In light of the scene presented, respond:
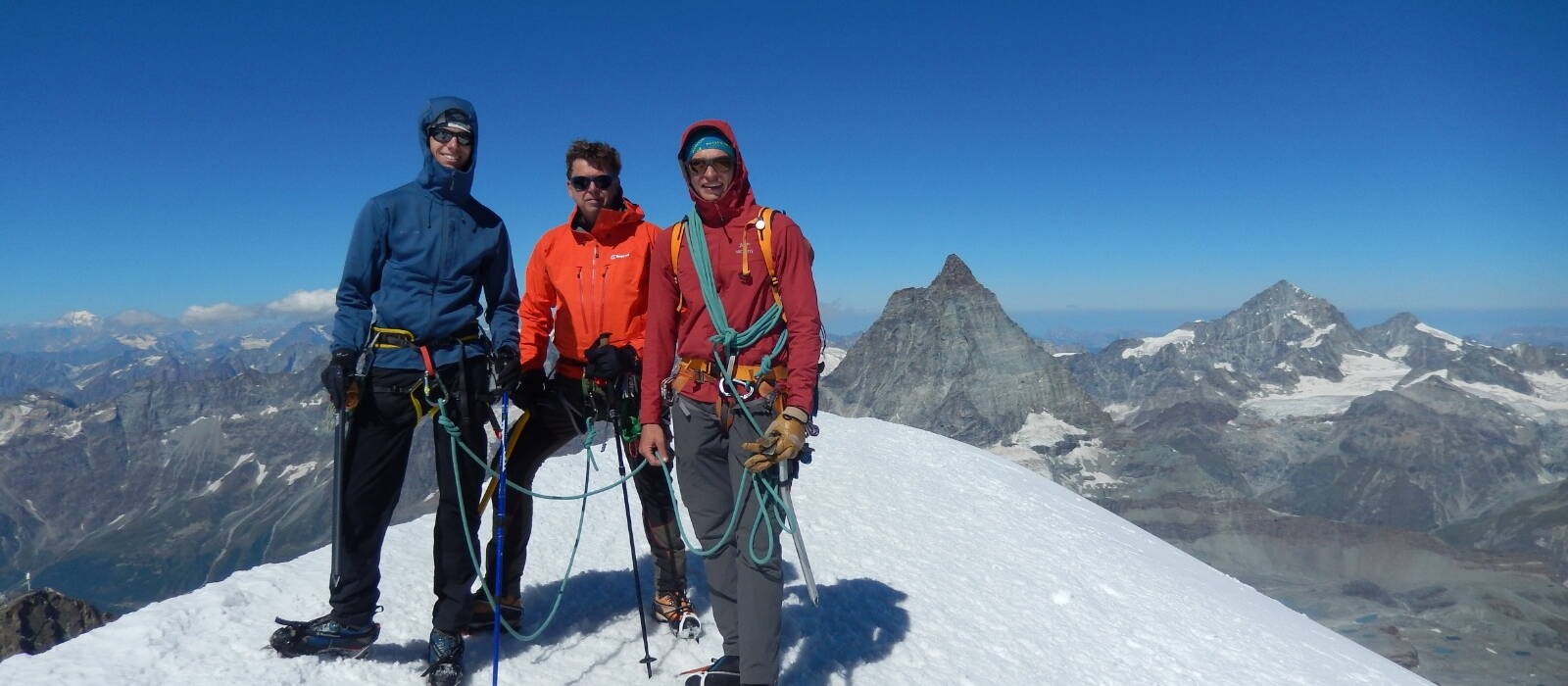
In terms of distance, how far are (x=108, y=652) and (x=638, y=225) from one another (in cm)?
471

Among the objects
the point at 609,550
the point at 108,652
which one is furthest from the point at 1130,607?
the point at 108,652

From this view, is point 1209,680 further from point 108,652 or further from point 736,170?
point 108,652

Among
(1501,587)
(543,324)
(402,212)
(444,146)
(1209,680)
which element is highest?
(444,146)

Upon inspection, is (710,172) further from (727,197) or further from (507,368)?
(507,368)

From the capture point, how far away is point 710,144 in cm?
502

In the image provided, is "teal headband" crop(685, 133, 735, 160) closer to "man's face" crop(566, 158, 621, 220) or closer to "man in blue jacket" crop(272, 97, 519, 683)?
"man's face" crop(566, 158, 621, 220)

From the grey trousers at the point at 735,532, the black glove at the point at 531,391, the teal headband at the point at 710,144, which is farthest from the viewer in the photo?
the black glove at the point at 531,391

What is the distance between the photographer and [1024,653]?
7.82 metres

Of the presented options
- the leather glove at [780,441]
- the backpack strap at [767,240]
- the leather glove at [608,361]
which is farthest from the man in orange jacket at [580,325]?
the leather glove at [780,441]

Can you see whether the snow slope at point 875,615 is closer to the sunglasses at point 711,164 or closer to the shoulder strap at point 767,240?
the shoulder strap at point 767,240

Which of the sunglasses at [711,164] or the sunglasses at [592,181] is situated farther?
the sunglasses at [592,181]

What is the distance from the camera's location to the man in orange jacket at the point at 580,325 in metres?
5.90

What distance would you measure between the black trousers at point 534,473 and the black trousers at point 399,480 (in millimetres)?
518

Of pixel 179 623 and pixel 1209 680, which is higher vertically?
pixel 179 623
